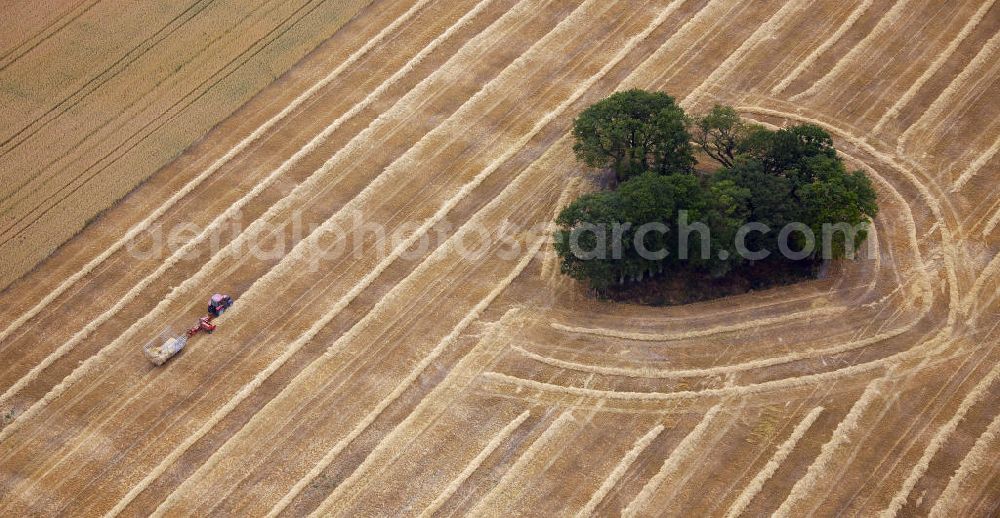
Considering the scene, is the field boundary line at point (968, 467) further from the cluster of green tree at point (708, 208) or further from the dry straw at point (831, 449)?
the cluster of green tree at point (708, 208)

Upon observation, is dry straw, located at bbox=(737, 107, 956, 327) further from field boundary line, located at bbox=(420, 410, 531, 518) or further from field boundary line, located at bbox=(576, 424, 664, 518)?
field boundary line, located at bbox=(420, 410, 531, 518)

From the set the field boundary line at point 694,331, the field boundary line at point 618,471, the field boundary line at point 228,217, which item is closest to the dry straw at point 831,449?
the field boundary line at point 694,331

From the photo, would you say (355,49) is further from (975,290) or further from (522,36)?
(975,290)

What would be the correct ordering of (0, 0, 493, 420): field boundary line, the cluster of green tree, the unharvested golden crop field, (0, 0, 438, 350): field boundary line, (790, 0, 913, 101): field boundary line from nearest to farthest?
1. (0, 0, 493, 420): field boundary line
2. the cluster of green tree
3. (0, 0, 438, 350): field boundary line
4. the unharvested golden crop field
5. (790, 0, 913, 101): field boundary line

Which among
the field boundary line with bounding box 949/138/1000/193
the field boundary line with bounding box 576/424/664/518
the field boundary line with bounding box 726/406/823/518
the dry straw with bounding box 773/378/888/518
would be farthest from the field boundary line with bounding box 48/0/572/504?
the field boundary line with bounding box 949/138/1000/193

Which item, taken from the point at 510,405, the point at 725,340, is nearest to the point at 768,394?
the point at 725,340

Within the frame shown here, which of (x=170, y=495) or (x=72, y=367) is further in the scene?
(x=72, y=367)
